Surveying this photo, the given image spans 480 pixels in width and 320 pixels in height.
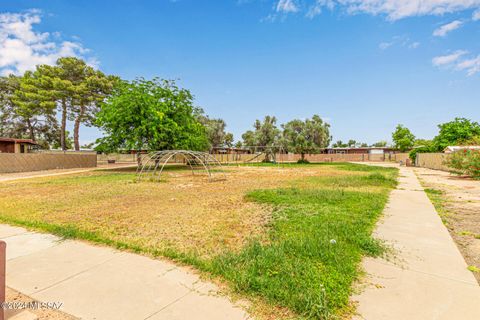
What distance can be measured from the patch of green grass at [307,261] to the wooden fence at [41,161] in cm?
2269

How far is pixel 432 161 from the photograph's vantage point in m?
23.0

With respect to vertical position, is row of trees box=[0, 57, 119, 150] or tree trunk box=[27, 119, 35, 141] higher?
row of trees box=[0, 57, 119, 150]

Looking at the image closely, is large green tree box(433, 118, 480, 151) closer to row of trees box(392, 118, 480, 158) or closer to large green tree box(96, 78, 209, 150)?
row of trees box(392, 118, 480, 158)

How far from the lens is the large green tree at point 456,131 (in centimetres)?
2997

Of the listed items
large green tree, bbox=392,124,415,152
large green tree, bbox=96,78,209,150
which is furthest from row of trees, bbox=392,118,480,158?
large green tree, bbox=96,78,209,150

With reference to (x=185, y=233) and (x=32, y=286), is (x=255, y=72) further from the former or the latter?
(x=32, y=286)

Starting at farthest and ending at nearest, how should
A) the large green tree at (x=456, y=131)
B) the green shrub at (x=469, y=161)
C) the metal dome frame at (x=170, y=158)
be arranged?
the large green tree at (x=456, y=131), the green shrub at (x=469, y=161), the metal dome frame at (x=170, y=158)

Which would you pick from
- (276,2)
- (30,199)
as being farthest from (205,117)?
(30,199)

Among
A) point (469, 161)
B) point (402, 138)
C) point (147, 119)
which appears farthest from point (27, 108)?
point (402, 138)

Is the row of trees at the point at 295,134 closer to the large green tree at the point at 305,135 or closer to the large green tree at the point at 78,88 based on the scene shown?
the large green tree at the point at 305,135

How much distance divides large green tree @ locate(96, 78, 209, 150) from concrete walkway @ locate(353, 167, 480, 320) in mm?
16007

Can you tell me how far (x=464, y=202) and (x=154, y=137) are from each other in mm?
16417

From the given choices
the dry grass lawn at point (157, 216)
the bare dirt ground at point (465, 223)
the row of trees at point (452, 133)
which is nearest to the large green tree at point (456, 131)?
the row of trees at point (452, 133)

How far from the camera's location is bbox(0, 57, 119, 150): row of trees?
26.3m
